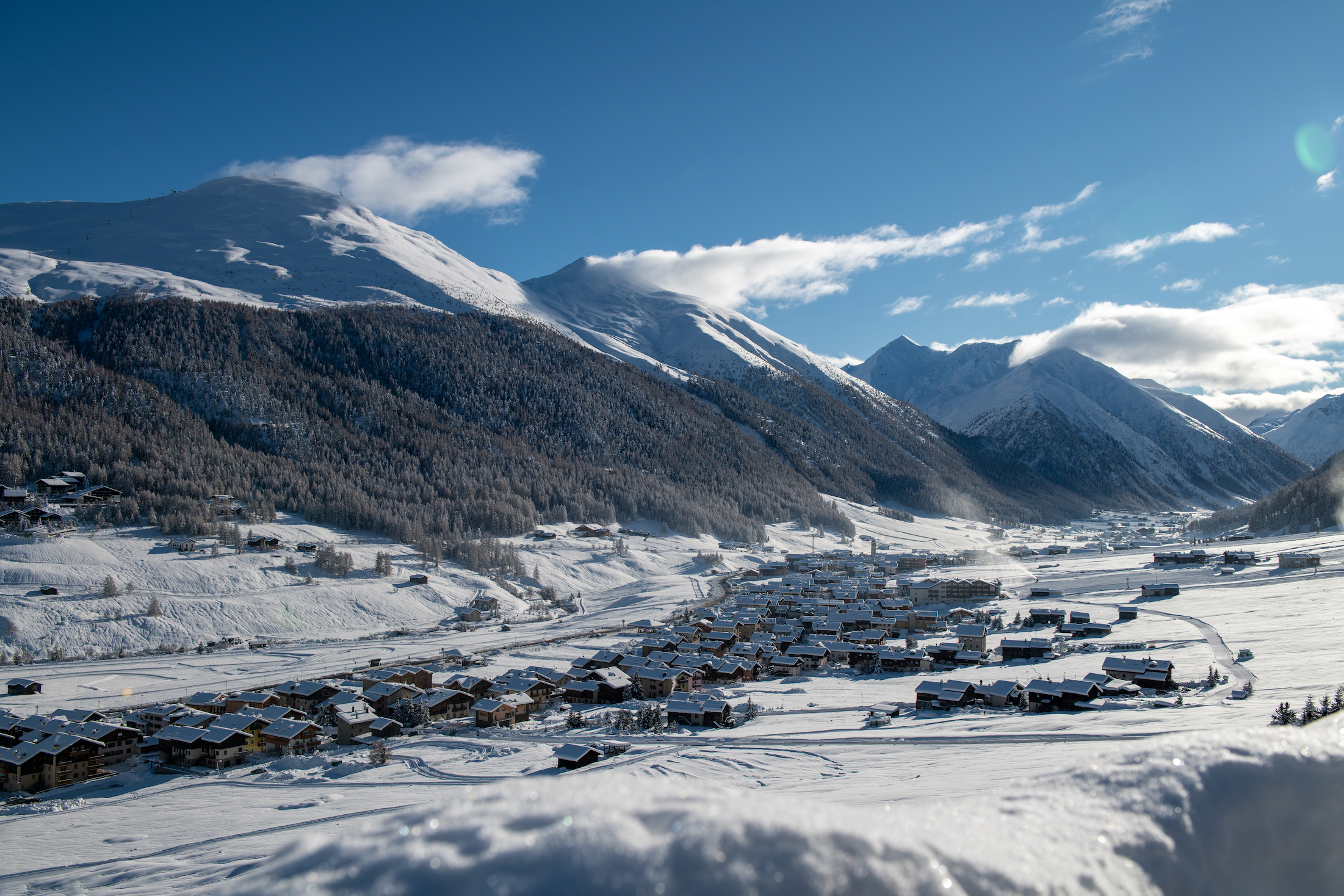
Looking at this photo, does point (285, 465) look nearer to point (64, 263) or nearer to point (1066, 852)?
point (1066, 852)

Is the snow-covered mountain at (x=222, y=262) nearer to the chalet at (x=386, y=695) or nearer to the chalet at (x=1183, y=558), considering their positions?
the chalet at (x=386, y=695)

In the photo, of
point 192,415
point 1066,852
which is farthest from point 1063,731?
point 192,415

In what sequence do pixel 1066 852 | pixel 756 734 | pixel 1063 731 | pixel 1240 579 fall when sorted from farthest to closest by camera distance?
pixel 1240 579, pixel 756 734, pixel 1063 731, pixel 1066 852

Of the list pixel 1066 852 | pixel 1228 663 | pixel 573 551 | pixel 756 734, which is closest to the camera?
pixel 1066 852

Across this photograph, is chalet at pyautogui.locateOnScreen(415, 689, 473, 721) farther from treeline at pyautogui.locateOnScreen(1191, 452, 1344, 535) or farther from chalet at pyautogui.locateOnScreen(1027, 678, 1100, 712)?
treeline at pyautogui.locateOnScreen(1191, 452, 1344, 535)

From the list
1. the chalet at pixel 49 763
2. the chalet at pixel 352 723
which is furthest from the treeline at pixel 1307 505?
the chalet at pixel 49 763

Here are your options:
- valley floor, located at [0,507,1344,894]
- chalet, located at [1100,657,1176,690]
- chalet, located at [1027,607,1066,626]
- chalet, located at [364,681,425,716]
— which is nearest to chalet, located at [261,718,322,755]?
valley floor, located at [0,507,1344,894]
